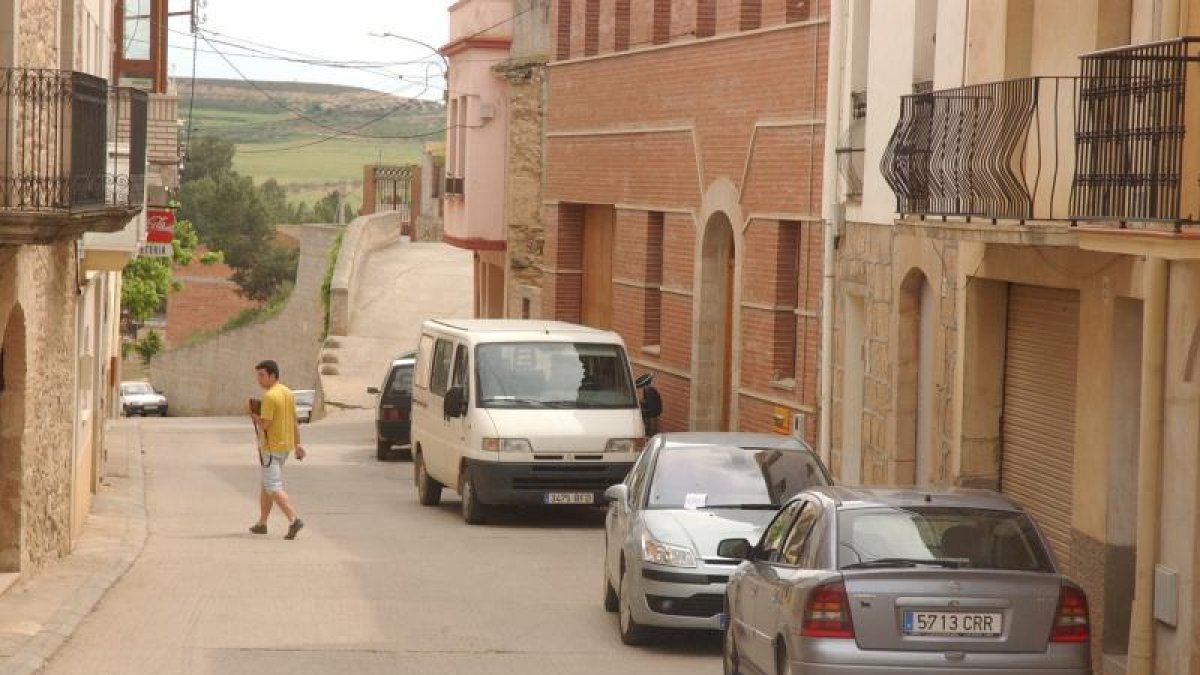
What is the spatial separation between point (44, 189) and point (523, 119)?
25339 mm

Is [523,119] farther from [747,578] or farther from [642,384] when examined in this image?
[747,578]

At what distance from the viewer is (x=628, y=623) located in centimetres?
1594

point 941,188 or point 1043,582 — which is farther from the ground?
point 941,188

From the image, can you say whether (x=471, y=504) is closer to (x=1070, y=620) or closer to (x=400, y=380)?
(x=400, y=380)

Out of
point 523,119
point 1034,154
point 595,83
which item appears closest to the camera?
point 1034,154

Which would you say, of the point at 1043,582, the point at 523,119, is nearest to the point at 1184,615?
the point at 1043,582

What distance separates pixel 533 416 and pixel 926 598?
13613 mm

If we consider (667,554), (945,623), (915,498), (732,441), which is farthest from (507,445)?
(945,623)

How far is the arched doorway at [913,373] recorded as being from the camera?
2080cm

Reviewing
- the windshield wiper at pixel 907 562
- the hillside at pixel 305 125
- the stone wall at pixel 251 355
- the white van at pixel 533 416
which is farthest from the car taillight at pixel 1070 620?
the hillside at pixel 305 125

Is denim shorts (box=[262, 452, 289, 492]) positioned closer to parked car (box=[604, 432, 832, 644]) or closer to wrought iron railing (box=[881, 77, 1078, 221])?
parked car (box=[604, 432, 832, 644])

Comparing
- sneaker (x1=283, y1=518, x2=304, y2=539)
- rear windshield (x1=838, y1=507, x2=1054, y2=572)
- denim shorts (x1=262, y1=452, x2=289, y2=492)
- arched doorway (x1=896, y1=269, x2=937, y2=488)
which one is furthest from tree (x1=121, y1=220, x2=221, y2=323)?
rear windshield (x1=838, y1=507, x2=1054, y2=572)

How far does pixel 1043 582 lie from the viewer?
11273 millimetres

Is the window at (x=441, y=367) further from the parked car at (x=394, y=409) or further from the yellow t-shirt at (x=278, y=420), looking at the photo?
the parked car at (x=394, y=409)
